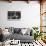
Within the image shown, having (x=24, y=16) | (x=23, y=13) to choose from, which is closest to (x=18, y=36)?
(x=24, y=16)

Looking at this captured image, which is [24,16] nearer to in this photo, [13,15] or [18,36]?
[13,15]

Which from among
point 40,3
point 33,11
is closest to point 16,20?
Answer: point 33,11

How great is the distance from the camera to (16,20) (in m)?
4.57

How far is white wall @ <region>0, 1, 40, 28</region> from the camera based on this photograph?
4.56 m

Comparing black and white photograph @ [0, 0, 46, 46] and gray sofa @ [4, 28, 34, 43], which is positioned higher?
black and white photograph @ [0, 0, 46, 46]

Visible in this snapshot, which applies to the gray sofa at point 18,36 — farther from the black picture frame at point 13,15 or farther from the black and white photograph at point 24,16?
the black picture frame at point 13,15

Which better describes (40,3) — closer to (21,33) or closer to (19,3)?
(19,3)

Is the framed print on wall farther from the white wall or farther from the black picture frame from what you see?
the white wall

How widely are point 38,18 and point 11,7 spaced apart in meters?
1.15

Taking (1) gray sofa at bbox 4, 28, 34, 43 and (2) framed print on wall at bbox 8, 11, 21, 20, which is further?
(2) framed print on wall at bbox 8, 11, 21, 20

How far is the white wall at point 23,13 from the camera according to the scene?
456 centimetres

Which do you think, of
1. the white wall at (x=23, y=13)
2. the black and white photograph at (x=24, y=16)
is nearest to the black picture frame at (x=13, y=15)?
the black and white photograph at (x=24, y=16)

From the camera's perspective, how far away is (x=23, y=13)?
15.1 ft

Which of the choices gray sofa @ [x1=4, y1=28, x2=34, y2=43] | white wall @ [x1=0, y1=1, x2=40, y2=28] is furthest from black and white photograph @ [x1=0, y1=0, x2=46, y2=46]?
gray sofa @ [x1=4, y1=28, x2=34, y2=43]
